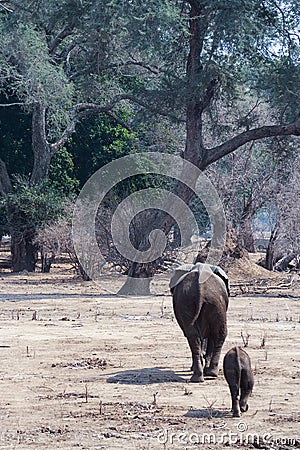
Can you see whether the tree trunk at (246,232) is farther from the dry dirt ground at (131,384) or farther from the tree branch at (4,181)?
the dry dirt ground at (131,384)

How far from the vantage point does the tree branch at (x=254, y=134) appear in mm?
22188

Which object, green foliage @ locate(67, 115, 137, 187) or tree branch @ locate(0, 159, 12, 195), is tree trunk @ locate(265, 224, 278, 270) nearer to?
green foliage @ locate(67, 115, 137, 187)

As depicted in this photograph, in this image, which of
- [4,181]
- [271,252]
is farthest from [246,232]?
[4,181]

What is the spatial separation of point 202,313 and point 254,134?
1338cm

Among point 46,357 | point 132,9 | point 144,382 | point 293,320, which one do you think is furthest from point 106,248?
point 144,382

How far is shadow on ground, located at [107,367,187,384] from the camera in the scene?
948 centimetres

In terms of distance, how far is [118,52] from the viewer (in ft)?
81.1

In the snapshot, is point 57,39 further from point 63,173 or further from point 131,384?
point 131,384

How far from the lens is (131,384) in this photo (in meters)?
9.30

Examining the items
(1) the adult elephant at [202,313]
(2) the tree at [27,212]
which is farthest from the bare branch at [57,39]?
(1) the adult elephant at [202,313]

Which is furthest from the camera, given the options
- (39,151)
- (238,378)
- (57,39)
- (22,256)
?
(22,256)

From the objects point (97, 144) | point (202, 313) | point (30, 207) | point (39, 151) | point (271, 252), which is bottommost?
point (202, 313)

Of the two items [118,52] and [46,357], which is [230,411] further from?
[118,52]

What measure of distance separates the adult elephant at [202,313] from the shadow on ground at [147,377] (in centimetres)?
30
